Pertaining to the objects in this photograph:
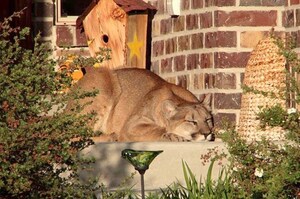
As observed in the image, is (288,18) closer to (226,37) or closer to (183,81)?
(226,37)

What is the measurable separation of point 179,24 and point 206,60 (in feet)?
2.35

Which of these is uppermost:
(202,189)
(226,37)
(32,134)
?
(226,37)

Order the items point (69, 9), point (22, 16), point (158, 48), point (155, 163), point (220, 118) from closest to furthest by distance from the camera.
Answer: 1. point (155, 163)
2. point (220, 118)
3. point (158, 48)
4. point (22, 16)
5. point (69, 9)

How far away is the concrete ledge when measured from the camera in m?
10.8

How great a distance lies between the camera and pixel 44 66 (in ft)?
27.6

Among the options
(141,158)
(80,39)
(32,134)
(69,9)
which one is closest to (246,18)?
(80,39)

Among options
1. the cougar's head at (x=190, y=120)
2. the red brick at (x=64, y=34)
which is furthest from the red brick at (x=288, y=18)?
the red brick at (x=64, y=34)

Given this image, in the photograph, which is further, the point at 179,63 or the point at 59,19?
the point at 59,19

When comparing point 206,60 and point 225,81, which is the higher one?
point 206,60

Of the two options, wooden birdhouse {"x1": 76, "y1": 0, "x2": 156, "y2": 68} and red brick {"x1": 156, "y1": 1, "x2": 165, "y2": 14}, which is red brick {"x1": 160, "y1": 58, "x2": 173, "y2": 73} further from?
red brick {"x1": 156, "y1": 1, "x2": 165, "y2": 14}

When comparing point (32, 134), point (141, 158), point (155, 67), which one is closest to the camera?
point (32, 134)

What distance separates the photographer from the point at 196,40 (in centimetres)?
1316

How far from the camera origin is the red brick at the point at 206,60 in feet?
42.3

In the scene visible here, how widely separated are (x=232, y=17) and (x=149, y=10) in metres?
1.50
